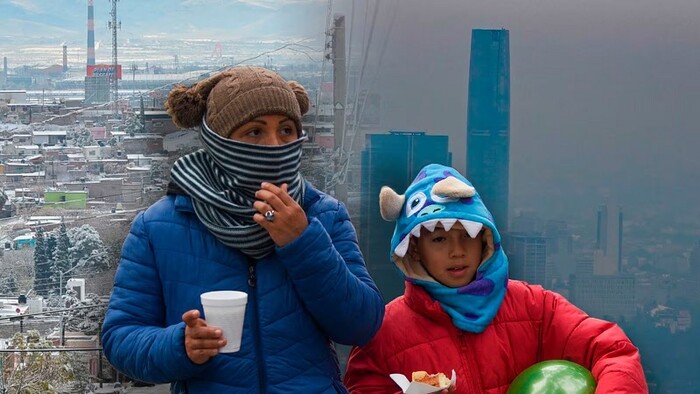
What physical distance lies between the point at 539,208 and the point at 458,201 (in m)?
1.42

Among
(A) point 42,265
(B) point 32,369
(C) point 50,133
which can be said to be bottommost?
(B) point 32,369

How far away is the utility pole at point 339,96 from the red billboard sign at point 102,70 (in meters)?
Answer: 1.29

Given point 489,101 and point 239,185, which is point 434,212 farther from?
point 489,101

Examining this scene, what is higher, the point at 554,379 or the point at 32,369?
the point at 554,379

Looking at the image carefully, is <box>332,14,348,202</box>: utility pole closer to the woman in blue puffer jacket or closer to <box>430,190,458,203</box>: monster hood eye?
<box>430,190,458,203</box>: monster hood eye

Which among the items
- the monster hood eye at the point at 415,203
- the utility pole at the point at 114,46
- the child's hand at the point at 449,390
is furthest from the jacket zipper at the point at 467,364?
the utility pole at the point at 114,46

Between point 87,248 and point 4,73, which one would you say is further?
point 4,73

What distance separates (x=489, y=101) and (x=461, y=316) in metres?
1.40

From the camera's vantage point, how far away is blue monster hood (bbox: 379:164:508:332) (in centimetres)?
155

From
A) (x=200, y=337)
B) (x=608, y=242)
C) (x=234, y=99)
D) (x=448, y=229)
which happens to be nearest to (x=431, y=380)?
(x=448, y=229)

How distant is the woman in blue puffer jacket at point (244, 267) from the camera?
1.28 m

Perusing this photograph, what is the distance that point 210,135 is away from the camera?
1350 mm

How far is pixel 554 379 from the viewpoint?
57.9 inches

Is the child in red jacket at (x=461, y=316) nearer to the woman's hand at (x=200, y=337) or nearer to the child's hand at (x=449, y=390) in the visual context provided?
the child's hand at (x=449, y=390)
